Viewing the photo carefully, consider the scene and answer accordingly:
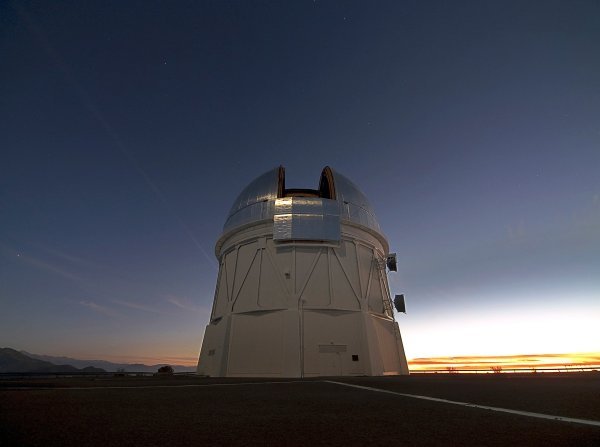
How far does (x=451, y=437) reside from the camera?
96.9 inches

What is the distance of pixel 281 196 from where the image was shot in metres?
22.2

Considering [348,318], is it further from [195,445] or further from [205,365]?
[195,445]

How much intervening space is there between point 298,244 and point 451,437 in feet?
57.8

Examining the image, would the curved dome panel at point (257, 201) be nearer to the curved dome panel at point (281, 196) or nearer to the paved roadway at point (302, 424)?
the curved dome panel at point (281, 196)

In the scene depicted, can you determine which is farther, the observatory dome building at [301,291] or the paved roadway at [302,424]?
the observatory dome building at [301,291]

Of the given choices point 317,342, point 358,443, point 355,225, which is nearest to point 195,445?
point 358,443

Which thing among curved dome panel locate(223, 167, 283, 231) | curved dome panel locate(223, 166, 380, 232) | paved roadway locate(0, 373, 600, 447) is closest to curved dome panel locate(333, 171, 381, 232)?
curved dome panel locate(223, 166, 380, 232)

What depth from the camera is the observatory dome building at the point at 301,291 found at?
695 inches

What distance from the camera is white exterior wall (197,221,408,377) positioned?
690 inches

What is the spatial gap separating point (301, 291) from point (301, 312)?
1229 mm

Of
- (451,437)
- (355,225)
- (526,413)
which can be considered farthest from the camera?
(355,225)

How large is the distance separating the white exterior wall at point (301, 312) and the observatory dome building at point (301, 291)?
0.19ft

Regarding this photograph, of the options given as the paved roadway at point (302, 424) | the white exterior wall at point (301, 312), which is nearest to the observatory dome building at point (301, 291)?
the white exterior wall at point (301, 312)

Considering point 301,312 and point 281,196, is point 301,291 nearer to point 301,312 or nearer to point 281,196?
point 301,312
